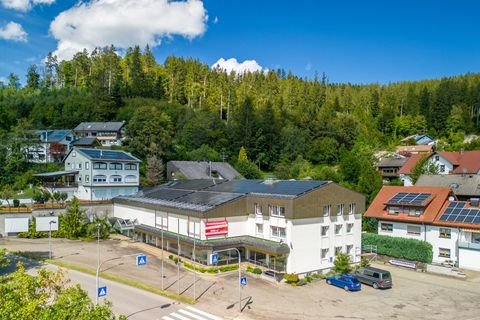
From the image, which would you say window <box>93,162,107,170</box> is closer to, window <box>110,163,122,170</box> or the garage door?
window <box>110,163,122,170</box>

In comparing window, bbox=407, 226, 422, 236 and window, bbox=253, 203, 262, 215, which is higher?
window, bbox=253, 203, 262, 215

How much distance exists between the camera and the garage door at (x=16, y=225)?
4981 cm

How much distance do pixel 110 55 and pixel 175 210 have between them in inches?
3635

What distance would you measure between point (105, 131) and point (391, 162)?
2522 inches

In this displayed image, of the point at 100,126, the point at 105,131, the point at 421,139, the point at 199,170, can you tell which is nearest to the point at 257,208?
the point at 199,170

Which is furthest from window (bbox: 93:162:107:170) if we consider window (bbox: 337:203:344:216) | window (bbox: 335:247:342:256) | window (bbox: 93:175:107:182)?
window (bbox: 335:247:342:256)

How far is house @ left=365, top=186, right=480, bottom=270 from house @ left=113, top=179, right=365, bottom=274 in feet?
22.1

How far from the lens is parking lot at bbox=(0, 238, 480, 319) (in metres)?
28.4

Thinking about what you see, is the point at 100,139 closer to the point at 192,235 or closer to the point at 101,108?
the point at 101,108

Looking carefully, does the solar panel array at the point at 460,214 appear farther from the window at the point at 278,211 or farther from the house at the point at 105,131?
the house at the point at 105,131

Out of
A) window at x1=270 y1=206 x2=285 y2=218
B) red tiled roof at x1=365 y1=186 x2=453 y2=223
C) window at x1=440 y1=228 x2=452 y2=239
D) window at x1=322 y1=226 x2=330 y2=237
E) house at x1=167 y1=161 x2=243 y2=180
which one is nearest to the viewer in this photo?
window at x1=270 y1=206 x2=285 y2=218

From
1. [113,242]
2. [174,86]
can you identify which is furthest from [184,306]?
[174,86]

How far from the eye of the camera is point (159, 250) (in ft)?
149

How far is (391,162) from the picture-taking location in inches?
3376
